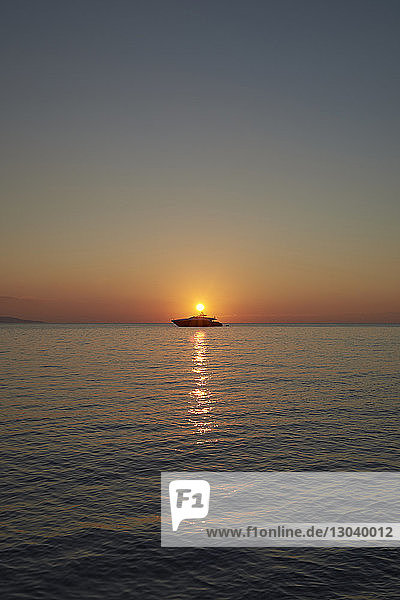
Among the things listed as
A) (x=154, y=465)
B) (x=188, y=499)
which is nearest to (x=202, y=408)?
(x=154, y=465)

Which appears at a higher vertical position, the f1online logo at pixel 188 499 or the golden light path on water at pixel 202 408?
the golden light path on water at pixel 202 408

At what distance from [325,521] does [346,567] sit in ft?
10.7

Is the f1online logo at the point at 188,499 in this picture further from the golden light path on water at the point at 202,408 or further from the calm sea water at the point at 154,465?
the golden light path on water at the point at 202,408

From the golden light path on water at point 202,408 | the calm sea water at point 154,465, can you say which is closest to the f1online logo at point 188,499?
the calm sea water at point 154,465

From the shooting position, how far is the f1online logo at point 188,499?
18797mm

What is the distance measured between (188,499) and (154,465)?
11.7ft

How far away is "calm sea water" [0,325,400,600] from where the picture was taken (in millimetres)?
13883

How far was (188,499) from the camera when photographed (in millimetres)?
21297

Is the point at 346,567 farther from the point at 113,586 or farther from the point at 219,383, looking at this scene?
the point at 219,383

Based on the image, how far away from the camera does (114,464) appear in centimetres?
2430

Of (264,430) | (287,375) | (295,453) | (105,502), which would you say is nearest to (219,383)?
(287,375)

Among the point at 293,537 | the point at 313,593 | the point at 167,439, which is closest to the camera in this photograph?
the point at 313,593

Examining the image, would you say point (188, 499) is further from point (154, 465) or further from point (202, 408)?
point (202, 408)

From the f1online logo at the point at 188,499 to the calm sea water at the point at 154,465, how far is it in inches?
34.3
